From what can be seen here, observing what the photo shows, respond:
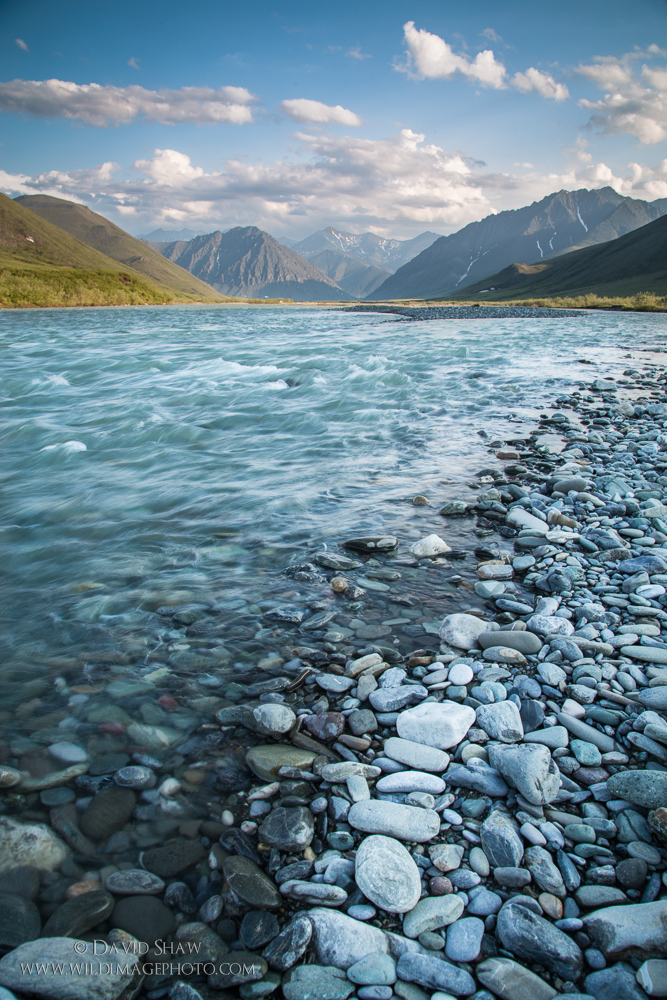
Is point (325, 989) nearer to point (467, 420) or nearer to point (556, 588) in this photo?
point (556, 588)

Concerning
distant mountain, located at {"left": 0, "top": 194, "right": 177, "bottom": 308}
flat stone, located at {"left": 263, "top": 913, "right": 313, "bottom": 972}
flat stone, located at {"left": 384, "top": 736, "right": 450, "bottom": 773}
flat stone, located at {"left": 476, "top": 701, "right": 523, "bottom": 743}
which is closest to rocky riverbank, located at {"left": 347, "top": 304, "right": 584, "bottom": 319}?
distant mountain, located at {"left": 0, "top": 194, "right": 177, "bottom": 308}

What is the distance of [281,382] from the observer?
18328 mm

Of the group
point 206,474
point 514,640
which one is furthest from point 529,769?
point 206,474

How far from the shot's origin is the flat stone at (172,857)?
97.3 inches

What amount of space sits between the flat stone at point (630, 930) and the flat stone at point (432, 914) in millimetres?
557

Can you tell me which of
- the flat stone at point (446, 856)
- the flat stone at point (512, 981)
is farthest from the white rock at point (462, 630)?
the flat stone at point (512, 981)

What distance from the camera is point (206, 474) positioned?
8.73 m

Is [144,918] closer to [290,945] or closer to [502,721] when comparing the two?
[290,945]

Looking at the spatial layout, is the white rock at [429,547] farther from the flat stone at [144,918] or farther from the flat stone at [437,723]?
the flat stone at [144,918]

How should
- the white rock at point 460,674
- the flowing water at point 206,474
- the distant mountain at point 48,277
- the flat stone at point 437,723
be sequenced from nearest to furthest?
the flat stone at point 437,723, the white rock at point 460,674, the flowing water at point 206,474, the distant mountain at point 48,277

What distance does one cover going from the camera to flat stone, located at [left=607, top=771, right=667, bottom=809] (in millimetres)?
2555

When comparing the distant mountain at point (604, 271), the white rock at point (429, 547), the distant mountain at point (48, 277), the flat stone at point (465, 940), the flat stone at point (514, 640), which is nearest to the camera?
the flat stone at point (465, 940)

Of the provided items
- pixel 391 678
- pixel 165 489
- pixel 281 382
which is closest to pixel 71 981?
pixel 391 678

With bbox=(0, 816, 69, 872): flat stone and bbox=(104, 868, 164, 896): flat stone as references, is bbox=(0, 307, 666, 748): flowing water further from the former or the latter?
bbox=(104, 868, 164, 896): flat stone
